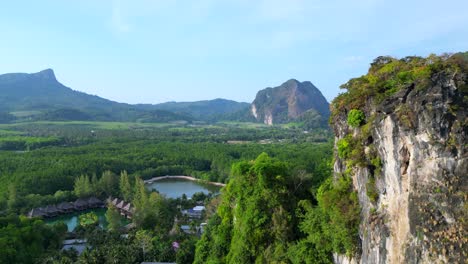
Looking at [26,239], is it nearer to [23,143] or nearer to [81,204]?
[81,204]

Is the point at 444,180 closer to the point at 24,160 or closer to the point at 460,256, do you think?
the point at 460,256

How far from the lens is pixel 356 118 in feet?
39.6

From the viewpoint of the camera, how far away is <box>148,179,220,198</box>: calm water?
159 feet

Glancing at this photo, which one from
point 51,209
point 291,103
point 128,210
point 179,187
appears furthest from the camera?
point 291,103

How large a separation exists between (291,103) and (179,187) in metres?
133

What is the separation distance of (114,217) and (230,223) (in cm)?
1332

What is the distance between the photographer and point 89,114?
164 metres

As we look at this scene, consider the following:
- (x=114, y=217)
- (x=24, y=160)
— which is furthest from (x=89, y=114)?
(x=114, y=217)

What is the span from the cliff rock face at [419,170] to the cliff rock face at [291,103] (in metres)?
162

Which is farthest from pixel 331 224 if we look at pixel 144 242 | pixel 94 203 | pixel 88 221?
pixel 94 203

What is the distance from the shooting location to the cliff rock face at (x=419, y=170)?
9273 mm

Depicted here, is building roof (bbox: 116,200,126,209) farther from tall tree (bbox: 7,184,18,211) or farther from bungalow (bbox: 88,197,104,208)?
tall tree (bbox: 7,184,18,211)

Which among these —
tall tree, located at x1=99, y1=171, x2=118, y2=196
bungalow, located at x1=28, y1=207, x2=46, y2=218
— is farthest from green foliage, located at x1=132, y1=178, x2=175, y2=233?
tall tree, located at x1=99, y1=171, x2=118, y2=196

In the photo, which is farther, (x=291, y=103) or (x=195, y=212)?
(x=291, y=103)
